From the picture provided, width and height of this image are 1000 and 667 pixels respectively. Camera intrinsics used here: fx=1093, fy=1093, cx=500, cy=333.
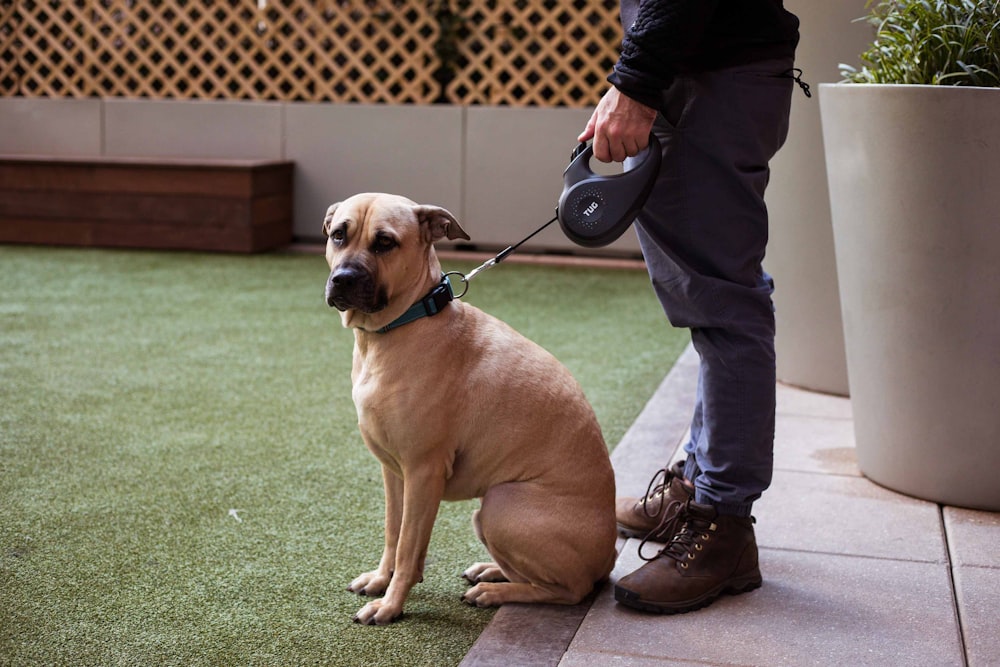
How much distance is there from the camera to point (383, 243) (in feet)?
5.26

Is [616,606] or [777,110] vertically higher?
[777,110]

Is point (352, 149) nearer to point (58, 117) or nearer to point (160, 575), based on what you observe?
point (58, 117)

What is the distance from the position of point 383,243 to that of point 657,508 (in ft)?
2.36

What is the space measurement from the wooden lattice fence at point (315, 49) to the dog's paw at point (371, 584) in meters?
4.45

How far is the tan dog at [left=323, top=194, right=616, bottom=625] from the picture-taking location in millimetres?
1601

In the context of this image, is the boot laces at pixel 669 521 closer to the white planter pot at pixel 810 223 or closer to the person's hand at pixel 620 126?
the person's hand at pixel 620 126

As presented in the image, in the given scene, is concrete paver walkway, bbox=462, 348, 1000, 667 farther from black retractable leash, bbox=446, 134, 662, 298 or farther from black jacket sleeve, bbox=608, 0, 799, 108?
black jacket sleeve, bbox=608, 0, 799, 108

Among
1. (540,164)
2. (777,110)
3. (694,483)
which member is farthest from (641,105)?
(540,164)

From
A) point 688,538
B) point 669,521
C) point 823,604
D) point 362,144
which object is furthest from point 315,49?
point 823,604

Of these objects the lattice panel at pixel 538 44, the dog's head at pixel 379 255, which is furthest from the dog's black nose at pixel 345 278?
the lattice panel at pixel 538 44

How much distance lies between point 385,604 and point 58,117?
549 centimetres

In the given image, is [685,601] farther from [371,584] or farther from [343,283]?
[343,283]

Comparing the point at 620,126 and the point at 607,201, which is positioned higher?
the point at 620,126

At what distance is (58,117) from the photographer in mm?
6285
